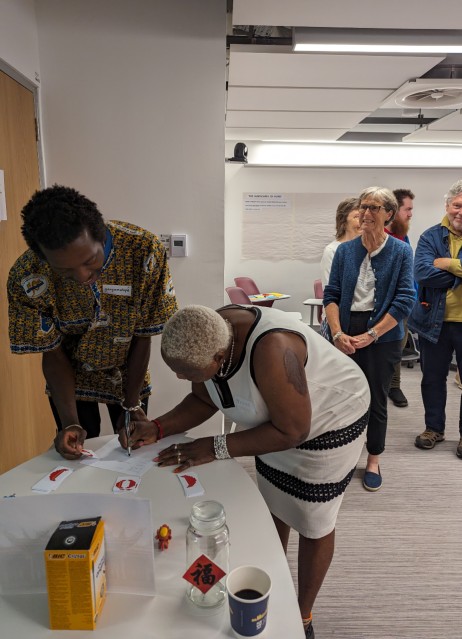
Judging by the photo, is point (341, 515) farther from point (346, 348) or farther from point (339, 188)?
point (339, 188)

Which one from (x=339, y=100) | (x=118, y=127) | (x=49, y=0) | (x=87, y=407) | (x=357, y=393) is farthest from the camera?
(x=339, y=100)

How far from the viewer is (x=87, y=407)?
5.93 ft

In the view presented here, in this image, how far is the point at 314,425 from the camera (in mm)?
1415

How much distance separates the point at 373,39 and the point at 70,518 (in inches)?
104

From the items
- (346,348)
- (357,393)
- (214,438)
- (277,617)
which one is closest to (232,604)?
(277,617)

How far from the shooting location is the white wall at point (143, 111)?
238 centimetres

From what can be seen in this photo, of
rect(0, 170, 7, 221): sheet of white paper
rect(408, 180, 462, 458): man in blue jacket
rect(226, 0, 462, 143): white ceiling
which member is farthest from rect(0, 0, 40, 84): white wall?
rect(408, 180, 462, 458): man in blue jacket

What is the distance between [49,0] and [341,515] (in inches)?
126

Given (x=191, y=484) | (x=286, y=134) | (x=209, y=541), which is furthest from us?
(x=286, y=134)

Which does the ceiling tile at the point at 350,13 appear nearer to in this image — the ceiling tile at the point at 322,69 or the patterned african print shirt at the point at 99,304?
the ceiling tile at the point at 322,69

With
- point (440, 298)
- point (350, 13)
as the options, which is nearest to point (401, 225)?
point (440, 298)

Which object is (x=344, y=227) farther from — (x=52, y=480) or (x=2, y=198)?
(x=52, y=480)

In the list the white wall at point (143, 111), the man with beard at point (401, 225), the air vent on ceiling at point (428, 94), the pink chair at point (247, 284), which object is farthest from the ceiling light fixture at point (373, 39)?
the pink chair at point (247, 284)

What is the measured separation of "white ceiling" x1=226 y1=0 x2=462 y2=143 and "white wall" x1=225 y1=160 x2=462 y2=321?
871 mm
